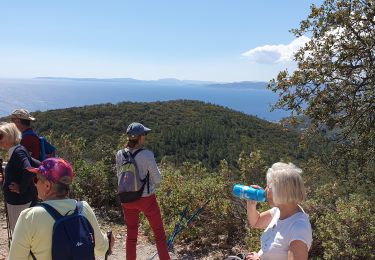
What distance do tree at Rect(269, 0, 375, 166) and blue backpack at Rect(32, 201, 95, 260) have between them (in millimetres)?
5520

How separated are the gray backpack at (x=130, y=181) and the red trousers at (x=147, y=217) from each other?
9 cm

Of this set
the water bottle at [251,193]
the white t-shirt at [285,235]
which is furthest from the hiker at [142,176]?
the white t-shirt at [285,235]

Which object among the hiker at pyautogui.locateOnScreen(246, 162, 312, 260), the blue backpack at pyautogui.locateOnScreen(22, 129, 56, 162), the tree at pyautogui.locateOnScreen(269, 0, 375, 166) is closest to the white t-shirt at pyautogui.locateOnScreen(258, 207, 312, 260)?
the hiker at pyautogui.locateOnScreen(246, 162, 312, 260)

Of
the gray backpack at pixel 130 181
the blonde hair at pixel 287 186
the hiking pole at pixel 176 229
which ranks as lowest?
the hiking pole at pixel 176 229

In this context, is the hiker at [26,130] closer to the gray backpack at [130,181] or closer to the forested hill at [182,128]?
the gray backpack at [130,181]

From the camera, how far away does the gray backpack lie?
4016 millimetres

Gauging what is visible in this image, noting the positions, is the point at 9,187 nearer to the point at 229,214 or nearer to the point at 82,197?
the point at 229,214

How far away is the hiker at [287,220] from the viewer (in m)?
2.21

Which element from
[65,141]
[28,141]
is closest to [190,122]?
[65,141]

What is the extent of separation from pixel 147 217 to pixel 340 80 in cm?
442

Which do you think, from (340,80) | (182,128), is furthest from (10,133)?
(182,128)

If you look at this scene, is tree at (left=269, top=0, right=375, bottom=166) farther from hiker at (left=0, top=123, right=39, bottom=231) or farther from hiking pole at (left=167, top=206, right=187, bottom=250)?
hiker at (left=0, top=123, right=39, bottom=231)

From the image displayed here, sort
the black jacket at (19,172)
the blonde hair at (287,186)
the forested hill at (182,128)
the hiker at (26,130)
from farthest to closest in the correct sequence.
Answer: the forested hill at (182,128) → the hiker at (26,130) → the black jacket at (19,172) → the blonde hair at (287,186)

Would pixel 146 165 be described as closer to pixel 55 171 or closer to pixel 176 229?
pixel 176 229
